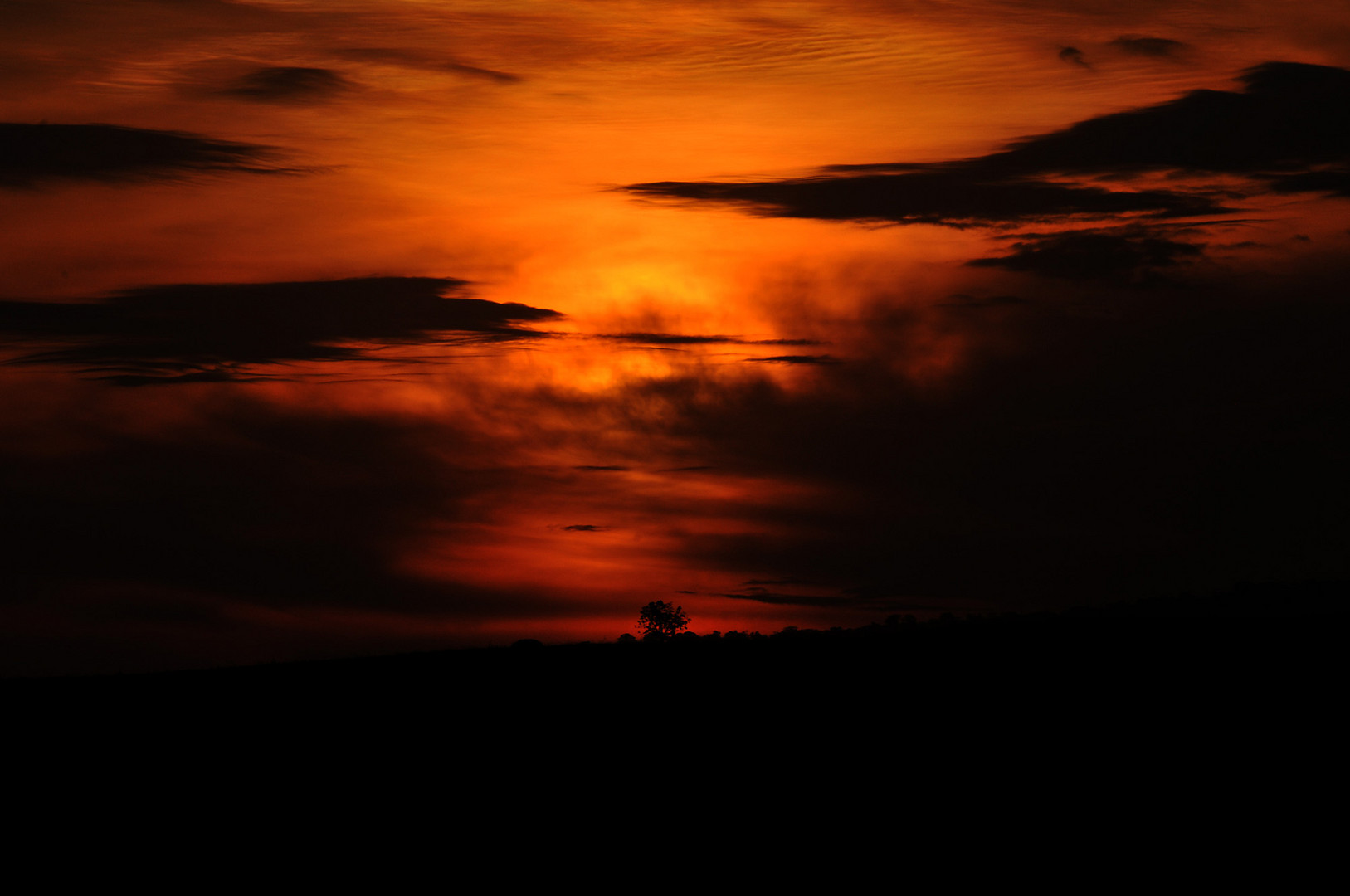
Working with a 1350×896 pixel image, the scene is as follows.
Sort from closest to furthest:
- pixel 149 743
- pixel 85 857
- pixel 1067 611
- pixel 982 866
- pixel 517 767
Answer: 1. pixel 982 866
2. pixel 85 857
3. pixel 517 767
4. pixel 149 743
5. pixel 1067 611

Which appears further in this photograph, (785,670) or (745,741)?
(785,670)

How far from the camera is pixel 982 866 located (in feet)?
59.0

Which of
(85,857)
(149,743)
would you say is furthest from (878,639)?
(85,857)

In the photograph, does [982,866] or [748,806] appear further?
[748,806]

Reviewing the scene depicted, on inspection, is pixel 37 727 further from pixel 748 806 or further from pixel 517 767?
pixel 748 806

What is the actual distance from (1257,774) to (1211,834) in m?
2.71

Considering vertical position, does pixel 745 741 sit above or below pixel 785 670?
below

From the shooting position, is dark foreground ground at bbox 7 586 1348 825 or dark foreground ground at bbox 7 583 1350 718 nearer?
dark foreground ground at bbox 7 586 1348 825

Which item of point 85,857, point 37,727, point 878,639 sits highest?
point 878,639

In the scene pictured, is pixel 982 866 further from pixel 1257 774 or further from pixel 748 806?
pixel 1257 774

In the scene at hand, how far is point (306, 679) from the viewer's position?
32562 mm

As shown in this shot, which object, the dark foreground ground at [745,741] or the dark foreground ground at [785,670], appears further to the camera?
the dark foreground ground at [785,670]

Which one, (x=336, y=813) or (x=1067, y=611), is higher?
(x=1067, y=611)

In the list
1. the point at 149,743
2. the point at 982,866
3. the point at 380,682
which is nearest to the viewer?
the point at 982,866
